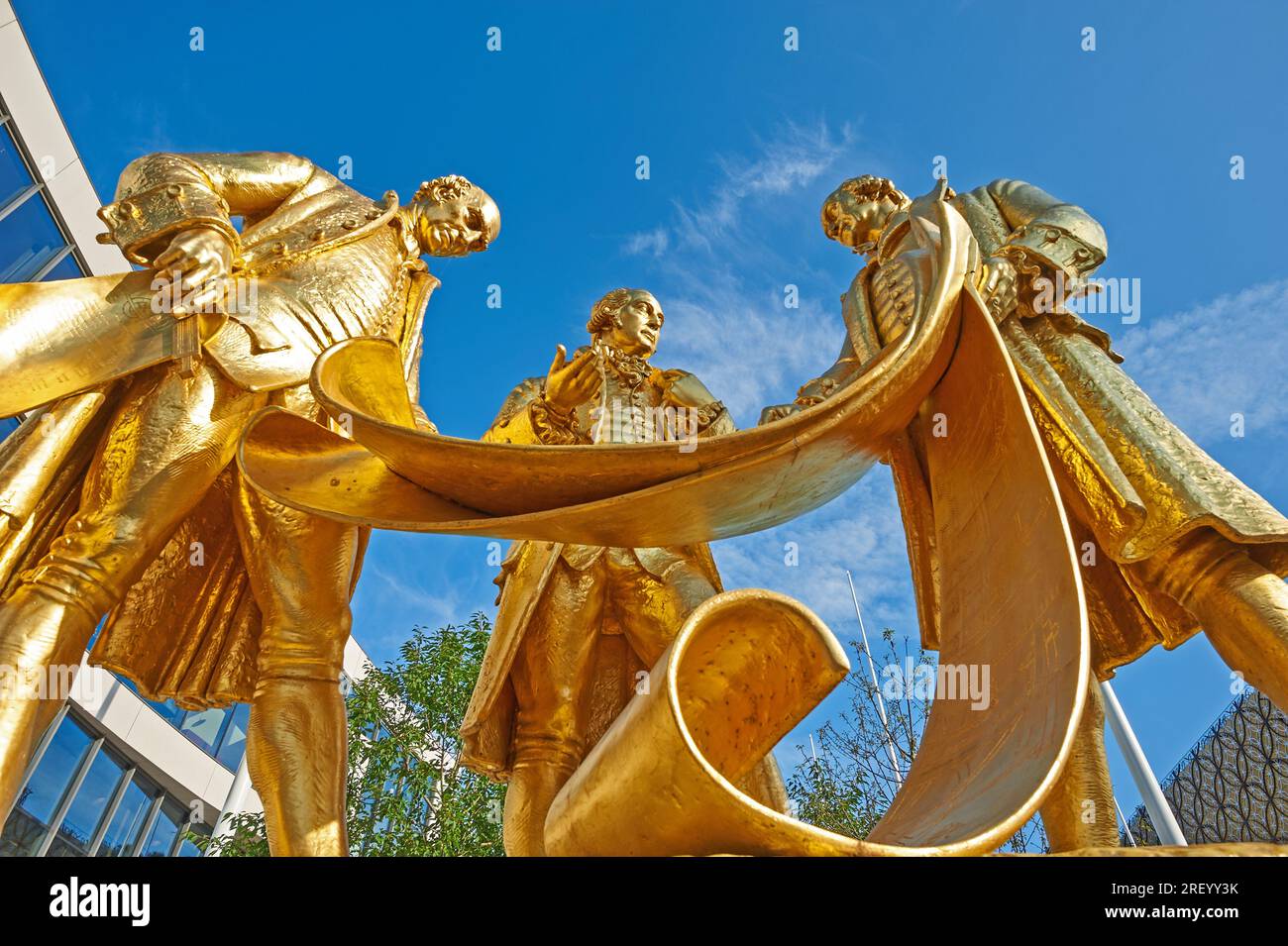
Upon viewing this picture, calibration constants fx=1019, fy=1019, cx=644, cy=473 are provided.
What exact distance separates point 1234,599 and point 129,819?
16109mm

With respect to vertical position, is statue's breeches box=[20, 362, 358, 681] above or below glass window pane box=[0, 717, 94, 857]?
below

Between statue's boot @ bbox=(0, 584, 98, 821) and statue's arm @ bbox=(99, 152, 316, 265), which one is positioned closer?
statue's boot @ bbox=(0, 584, 98, 821)

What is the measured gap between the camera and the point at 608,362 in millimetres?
4660

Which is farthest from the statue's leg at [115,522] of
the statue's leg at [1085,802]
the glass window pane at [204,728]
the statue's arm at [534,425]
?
the glass window pane at [204,728]

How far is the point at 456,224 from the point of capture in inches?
192

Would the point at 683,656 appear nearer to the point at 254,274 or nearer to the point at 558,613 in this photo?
the point at 558,613

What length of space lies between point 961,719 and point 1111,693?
26.5 feet

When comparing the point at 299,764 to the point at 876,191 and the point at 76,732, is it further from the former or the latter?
the point at 76,732

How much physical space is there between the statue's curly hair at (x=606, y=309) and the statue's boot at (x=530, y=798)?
2.02 m

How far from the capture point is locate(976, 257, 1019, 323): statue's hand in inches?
150

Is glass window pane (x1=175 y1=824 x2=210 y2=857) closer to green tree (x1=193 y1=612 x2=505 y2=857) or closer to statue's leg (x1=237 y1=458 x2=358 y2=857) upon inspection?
green tree (x1=193 y1=612 x2=505 y2=857)

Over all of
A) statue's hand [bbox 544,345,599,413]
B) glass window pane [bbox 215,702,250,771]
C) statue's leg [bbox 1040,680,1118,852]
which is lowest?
statue's leg [bbox 1040,680,1118,852]

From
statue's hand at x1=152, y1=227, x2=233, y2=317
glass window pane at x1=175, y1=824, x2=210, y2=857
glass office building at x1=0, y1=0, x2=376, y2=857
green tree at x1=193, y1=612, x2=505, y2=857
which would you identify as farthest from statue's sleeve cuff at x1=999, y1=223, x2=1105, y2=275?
glass window pane at x1=175, y1=824, x2=210, y2=857

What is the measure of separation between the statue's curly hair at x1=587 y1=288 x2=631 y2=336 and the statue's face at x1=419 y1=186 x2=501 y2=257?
68 centimetres
